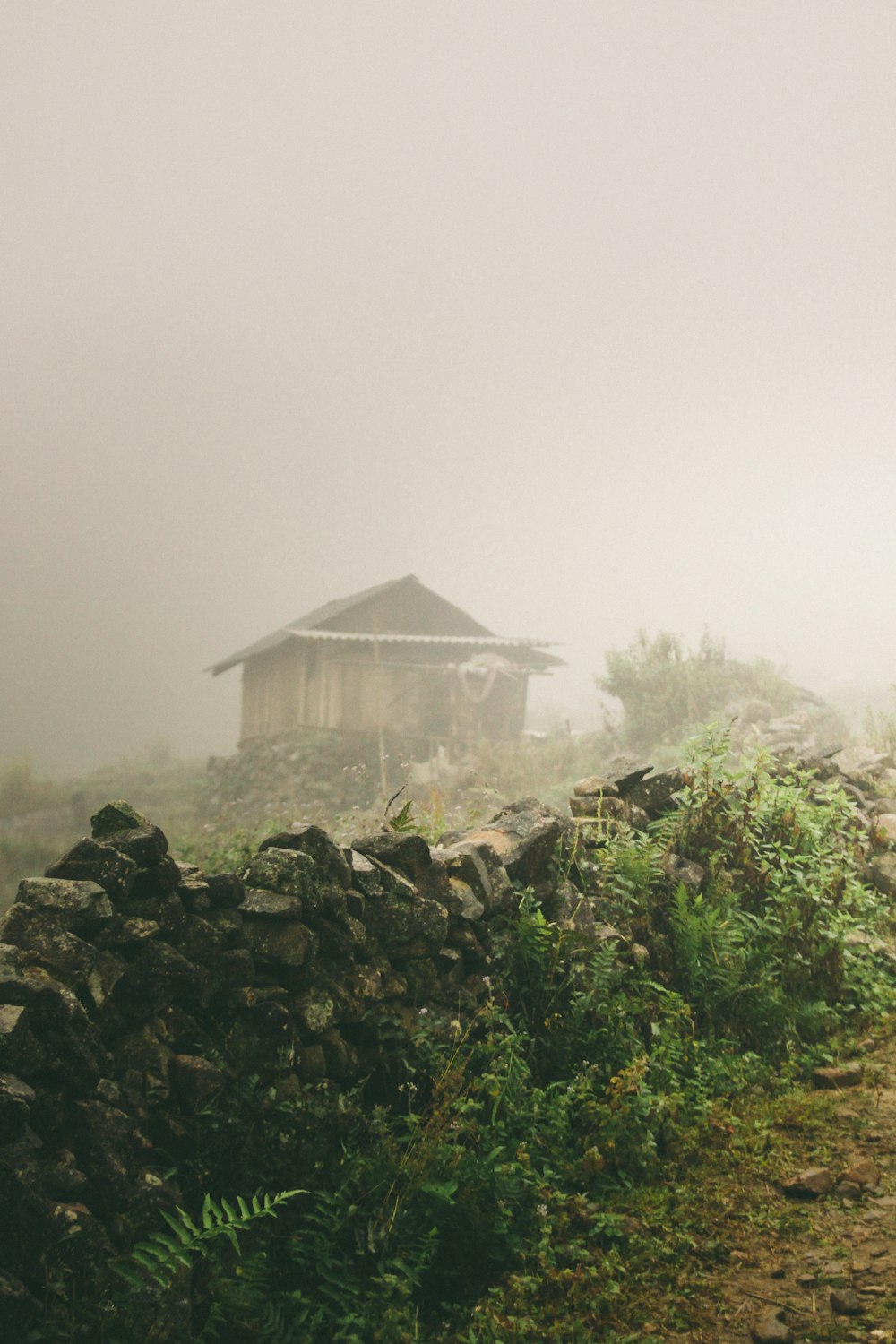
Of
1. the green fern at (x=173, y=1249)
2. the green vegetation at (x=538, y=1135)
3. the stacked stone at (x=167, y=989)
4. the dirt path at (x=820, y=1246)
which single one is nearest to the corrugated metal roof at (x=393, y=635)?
the green vegetation at (x=538, y=1135)

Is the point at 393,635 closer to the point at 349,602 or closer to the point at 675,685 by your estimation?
the point at 349,602

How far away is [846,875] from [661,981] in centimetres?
220

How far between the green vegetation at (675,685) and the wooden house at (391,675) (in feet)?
13.6

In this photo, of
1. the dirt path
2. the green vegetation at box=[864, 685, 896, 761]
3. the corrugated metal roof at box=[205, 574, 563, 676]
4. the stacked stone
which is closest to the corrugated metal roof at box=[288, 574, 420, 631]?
the corrugated metal roof at box=[205, 574, 563, 676]

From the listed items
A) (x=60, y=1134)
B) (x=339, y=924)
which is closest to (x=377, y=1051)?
(x=339, y=924)

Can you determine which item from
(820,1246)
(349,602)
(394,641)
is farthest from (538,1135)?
(349,602)

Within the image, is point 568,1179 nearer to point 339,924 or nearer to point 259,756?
point 339,924

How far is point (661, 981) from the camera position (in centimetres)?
531

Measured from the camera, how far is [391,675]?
26.4 metres

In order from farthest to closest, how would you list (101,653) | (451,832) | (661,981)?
(101,653)
(451,832)
(661,981)

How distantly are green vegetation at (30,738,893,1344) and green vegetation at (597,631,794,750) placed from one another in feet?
56.1

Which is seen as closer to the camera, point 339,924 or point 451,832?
point 339,924

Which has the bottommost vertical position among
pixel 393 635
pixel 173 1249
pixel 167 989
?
pixel 173 1249

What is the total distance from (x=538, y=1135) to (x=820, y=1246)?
1.26m
